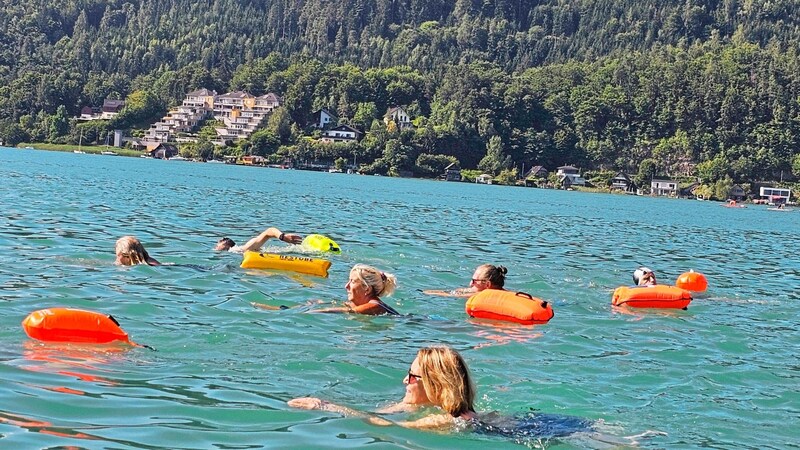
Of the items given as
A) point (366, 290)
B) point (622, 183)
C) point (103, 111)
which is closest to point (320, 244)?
point (366, 290)

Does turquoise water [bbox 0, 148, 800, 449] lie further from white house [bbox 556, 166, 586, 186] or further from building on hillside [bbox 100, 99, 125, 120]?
building on hillside [bbox 100, 99, 125, 120]

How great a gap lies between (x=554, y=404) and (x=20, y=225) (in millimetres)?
18438

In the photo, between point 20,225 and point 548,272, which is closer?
point 548,272

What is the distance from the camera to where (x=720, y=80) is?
180 metres

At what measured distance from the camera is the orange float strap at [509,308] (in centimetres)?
1400

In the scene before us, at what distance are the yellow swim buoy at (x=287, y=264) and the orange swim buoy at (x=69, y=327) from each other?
24.3ft

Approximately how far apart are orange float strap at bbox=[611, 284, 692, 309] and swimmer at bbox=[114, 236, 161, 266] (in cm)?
833

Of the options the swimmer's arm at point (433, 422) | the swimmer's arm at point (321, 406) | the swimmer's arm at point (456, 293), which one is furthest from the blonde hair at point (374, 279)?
the swimmer's arm at point (433, 422)

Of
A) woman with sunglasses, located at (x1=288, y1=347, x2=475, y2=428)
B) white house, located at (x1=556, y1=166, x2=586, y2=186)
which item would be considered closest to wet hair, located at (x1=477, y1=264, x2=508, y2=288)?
woman with sunglasses, located at (x1=288, y1=347, x2=475, y2=428)

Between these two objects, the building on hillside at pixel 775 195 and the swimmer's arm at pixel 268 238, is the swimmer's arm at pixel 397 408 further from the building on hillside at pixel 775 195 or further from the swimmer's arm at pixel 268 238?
the building on hillside at pixel 775 195

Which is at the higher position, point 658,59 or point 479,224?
point 658,59

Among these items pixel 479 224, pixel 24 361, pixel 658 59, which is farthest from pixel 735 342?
pixel 658 59

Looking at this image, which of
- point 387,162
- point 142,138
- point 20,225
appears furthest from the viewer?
point 142,138

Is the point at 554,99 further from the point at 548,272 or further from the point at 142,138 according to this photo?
the point at 548,272
